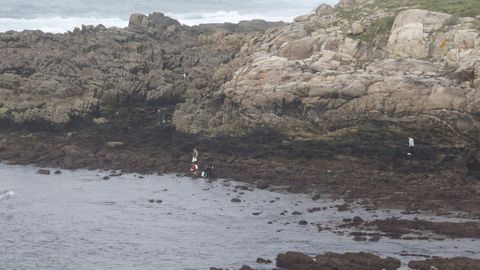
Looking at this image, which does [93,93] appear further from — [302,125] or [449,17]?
[449,17]

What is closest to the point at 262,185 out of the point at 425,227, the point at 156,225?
the point at 156,225

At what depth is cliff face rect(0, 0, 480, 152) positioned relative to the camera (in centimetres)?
5072

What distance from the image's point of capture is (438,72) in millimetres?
52281

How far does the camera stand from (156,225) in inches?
1518

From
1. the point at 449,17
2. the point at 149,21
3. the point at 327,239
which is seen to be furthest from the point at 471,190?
the point at 149,21

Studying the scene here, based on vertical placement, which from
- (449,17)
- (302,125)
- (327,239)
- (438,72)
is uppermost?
(449,17)

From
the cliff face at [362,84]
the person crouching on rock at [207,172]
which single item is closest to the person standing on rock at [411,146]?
the cliff face at [362,84]

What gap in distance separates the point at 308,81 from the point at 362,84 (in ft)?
13.0

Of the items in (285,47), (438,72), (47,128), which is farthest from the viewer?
(285,47)

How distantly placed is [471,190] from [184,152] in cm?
1881

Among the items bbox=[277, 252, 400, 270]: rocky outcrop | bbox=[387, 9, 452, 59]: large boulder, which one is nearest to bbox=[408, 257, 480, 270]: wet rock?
bbox=[277, 252, 400, 270]: rocky outcrop

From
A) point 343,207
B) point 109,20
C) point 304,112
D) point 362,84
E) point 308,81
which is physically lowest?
point 343,207

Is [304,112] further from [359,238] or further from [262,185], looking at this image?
[359,238]

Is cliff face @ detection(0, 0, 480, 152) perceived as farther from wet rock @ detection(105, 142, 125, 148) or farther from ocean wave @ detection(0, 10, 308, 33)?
ocean wave @ detection(0, 10, 308, 33)
